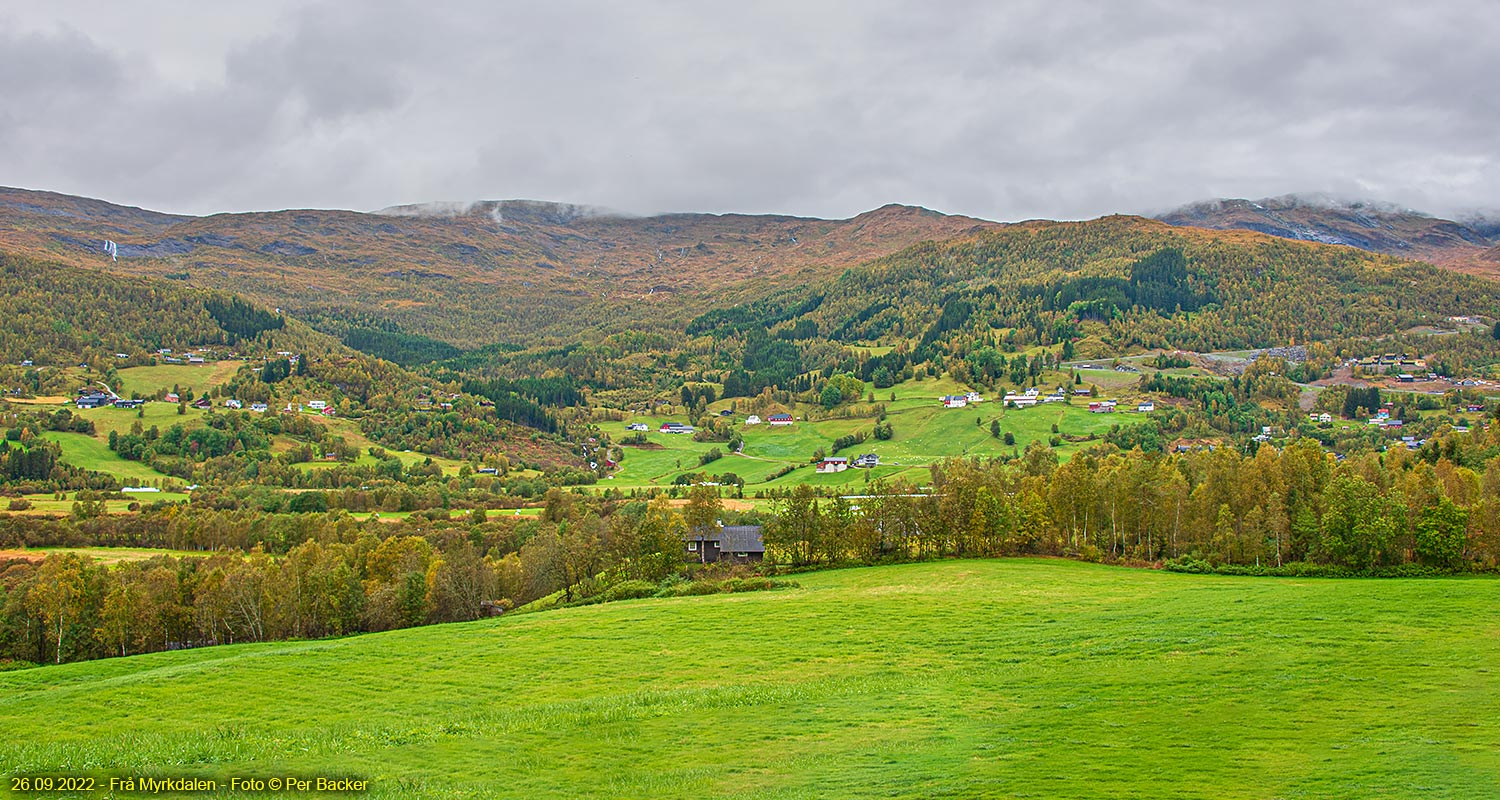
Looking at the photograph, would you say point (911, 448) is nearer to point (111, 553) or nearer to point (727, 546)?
point (727, 546)

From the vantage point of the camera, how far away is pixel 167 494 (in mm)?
138125

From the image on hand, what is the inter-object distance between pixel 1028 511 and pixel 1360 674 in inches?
1877

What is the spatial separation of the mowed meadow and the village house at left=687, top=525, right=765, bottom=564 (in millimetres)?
34355

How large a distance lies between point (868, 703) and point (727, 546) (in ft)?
193

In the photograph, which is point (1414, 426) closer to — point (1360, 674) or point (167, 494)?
point (1360, 674)

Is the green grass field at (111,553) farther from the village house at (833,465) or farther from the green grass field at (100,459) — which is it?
the village house at (833,465)

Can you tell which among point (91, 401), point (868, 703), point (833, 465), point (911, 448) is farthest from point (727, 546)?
point (91, 401)

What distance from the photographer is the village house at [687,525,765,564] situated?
88.1m

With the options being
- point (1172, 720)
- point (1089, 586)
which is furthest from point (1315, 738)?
point (1089, 586)

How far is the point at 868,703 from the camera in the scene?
31.5 meters

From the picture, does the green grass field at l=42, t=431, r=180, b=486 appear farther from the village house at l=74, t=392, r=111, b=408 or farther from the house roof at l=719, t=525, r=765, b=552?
the house roof at l=719, t=525, r=765, b=552

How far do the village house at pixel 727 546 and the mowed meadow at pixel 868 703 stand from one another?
34355 mm

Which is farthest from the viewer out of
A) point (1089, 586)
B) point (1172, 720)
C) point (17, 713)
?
point (1089, 586)

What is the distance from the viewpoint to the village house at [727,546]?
88062 mm
